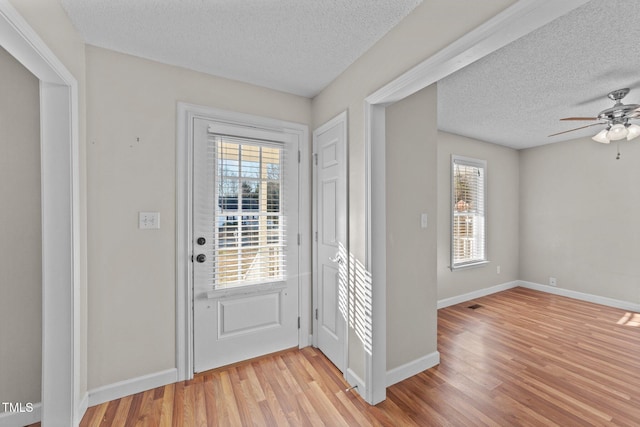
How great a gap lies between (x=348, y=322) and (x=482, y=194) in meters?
3.47

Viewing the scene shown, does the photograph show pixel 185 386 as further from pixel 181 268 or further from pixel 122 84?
pixel 122 84

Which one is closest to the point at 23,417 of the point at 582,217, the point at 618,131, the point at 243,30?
the point at 243,30

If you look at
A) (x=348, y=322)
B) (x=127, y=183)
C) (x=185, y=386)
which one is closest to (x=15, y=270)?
(x=127, y=183)

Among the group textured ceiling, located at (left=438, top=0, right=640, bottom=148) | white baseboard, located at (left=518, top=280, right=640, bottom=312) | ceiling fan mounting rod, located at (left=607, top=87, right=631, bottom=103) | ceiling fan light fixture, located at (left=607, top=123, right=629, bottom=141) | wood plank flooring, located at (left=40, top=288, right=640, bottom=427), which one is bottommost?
wood plank flooring, located at (left=40, top=288, right=640, bottom=427)

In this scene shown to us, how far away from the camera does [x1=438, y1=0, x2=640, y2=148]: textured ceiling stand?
65.3 inches

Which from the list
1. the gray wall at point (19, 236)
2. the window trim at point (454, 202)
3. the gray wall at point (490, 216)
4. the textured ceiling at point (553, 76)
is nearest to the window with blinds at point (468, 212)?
the window trim at point (454, 202)

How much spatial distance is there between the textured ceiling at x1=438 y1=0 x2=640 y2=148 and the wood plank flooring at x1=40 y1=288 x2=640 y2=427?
247 centimetres

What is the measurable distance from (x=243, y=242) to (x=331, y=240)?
2.54ft

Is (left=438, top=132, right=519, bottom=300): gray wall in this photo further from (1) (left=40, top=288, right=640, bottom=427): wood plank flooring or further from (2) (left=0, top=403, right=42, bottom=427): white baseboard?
(2) (left=0, top=403, right=42, bottom=427): white baseboard

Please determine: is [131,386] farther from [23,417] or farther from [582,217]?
[582,217]

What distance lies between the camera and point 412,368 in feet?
7.22

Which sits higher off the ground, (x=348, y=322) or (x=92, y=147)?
(x=92, y=147)

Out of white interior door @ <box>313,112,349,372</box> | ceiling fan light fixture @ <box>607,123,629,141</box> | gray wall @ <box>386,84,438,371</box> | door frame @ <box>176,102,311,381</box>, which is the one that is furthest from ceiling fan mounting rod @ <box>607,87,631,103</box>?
door frame @ <box>176,102,311,381</box>

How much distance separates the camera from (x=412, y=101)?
220cm
